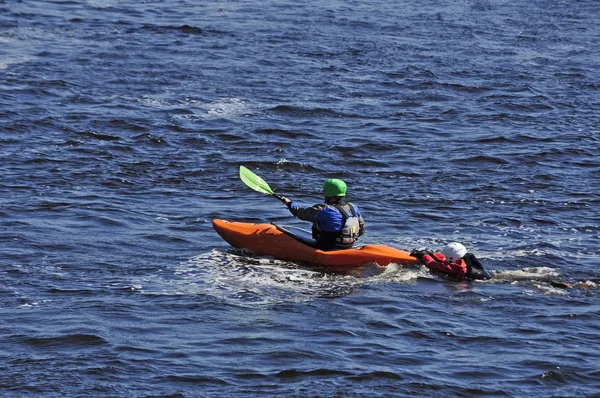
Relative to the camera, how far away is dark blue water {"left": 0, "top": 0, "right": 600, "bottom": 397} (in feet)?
30.0

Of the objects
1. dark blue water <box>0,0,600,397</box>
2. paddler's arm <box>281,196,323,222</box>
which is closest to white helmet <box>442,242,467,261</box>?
dark blue water <box>0,0,600,397</box>

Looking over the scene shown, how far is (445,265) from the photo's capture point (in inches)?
449

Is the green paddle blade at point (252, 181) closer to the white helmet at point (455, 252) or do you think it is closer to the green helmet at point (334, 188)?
the green helmet at point (334, 188)

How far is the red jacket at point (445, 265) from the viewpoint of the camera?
11.3 metres

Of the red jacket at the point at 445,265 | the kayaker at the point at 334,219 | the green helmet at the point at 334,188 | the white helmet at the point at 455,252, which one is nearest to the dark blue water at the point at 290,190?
the red jacket at the point at 445,265

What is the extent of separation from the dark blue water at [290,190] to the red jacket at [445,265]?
0.14 meters

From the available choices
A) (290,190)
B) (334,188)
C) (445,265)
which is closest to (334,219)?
(334,188)

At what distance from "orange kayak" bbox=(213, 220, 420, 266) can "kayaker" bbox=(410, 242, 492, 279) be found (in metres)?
0.19

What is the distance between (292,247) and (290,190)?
2.83 metres

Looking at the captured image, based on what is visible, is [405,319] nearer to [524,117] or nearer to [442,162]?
[442,162]

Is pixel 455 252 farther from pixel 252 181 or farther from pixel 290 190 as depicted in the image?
pixel 290 190

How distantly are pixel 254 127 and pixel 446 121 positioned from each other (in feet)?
10.9

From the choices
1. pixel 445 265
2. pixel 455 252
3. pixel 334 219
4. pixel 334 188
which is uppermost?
pixel 334 188

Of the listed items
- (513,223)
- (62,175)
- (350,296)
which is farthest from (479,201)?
(62,175)
